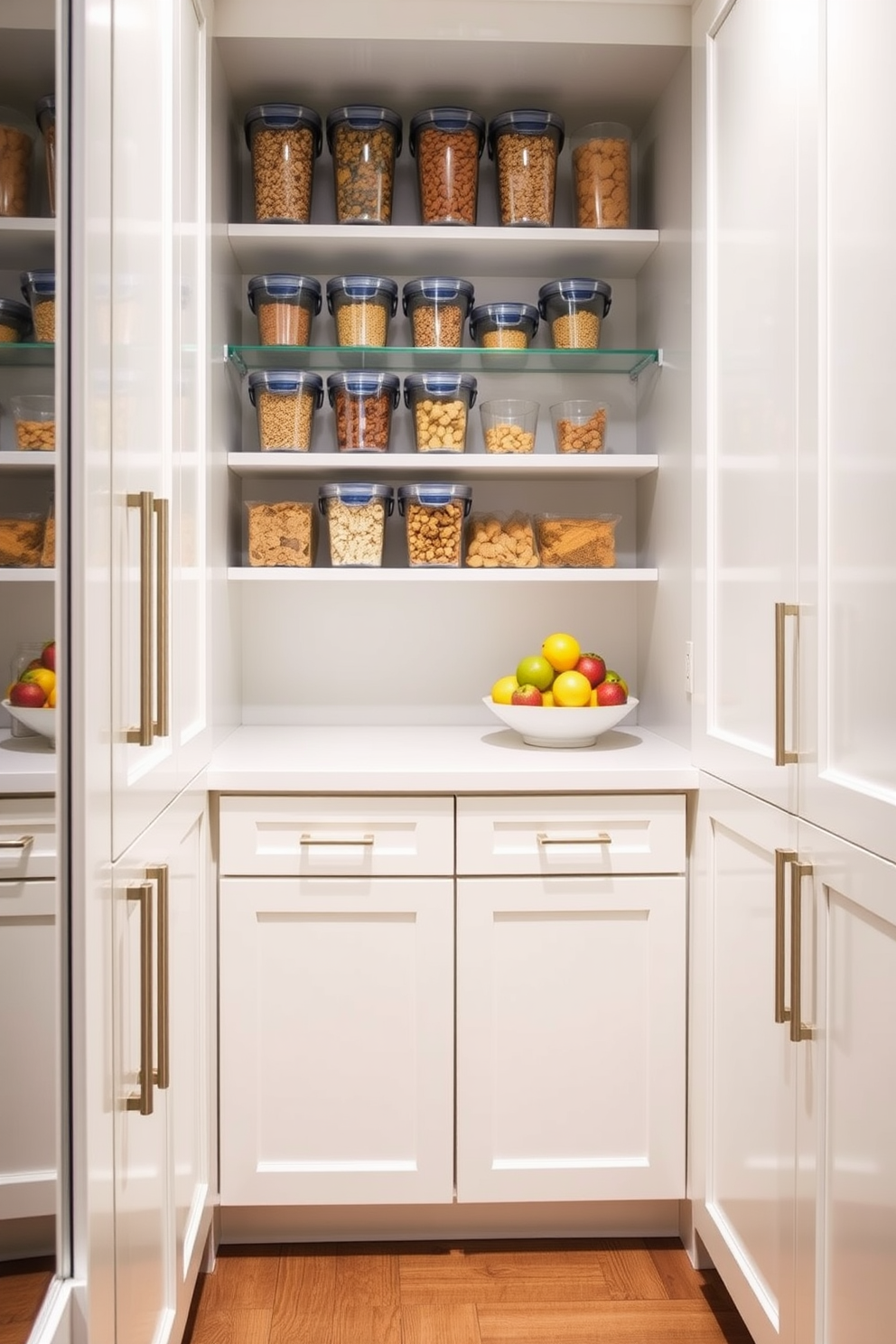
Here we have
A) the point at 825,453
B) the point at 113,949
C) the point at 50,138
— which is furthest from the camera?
the point at 825,453

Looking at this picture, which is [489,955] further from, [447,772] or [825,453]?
[825,453]

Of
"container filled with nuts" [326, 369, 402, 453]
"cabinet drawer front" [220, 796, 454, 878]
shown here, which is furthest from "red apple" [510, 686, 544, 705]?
"container filled with nuts" [326, 369, 402, 453]

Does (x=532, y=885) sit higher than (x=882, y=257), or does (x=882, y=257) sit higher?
(x=882, y=257)

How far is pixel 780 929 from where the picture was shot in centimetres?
154

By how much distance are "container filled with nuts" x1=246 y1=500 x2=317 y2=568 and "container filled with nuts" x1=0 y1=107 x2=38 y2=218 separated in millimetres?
1436

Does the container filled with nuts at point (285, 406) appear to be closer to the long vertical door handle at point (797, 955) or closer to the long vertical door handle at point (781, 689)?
the long vertical door handle at point (781, 689)

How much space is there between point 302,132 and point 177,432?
40.4 inches

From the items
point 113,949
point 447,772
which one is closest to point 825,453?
point 447,772

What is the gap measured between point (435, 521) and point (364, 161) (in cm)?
78

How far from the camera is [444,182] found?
2.34m

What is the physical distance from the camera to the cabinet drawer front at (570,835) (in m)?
2.05

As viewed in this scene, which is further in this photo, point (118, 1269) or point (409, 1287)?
point (409, 1287)

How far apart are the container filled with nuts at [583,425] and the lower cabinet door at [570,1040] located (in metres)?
0.95

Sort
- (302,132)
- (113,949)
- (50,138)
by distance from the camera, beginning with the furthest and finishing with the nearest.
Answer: (302,132)
(113,949)
(50,138)
